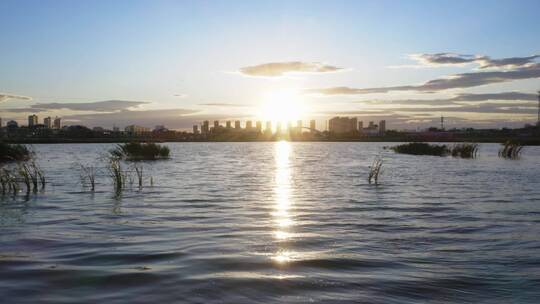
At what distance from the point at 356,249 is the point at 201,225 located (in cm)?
558

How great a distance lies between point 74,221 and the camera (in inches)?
666

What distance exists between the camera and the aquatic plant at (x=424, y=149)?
263ft

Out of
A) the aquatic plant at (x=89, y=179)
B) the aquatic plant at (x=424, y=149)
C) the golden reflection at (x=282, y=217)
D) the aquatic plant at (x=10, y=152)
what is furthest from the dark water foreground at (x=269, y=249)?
the aquatic plant at (x=424, y=149)

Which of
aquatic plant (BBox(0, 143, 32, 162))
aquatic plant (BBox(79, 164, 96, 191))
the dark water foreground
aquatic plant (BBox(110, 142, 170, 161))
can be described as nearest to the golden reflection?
the dark water foreground

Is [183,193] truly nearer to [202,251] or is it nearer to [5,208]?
[5,208]

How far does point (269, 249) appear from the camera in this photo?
12.6 meters

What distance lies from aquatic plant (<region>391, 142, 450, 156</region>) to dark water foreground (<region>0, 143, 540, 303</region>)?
57.7 metres

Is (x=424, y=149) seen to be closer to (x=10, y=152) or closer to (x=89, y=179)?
(x=10, y=152)

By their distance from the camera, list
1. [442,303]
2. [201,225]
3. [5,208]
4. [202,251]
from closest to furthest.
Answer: [442,303], [202,251], [201,225], [5,208]

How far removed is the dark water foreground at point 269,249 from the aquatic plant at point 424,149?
5770 cm

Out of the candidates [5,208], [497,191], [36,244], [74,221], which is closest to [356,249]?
[36,244]

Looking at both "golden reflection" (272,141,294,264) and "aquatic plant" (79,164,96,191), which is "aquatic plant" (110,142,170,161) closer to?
"aquatic plant" (79,164,96,191)

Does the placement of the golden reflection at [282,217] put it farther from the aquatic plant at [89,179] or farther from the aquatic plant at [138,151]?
the aquatic plant at [138,151]

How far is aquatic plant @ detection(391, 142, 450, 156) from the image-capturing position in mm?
80125
